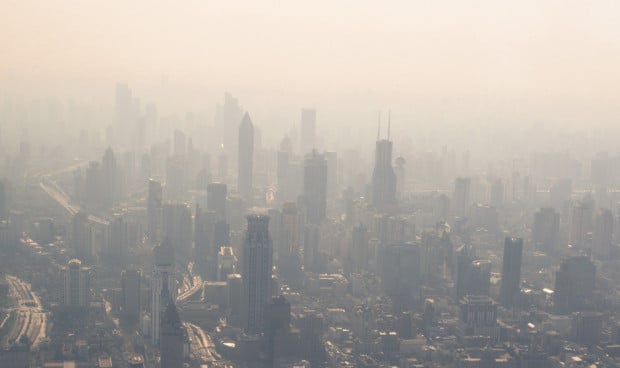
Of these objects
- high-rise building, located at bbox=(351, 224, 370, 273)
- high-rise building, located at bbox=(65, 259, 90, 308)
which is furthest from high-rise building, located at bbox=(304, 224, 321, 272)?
high-rise building, located at bbox=(65, 259, 90, 308)

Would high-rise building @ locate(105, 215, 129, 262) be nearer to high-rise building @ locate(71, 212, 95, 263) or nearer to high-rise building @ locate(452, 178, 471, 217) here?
high-rise building @ locate(71, 212, 95, 263)

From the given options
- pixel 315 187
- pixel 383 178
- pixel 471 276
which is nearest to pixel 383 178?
pixel 383 178

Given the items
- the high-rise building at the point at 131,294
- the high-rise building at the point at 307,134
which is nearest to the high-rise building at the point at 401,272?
the high-rise building at the point at 131,294

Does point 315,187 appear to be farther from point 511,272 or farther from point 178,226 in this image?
point 511,272

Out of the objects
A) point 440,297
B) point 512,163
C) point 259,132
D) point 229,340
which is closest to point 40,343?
point 229,340

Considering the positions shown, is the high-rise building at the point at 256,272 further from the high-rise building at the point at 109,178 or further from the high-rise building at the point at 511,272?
the high-rise building at the point at 109,178

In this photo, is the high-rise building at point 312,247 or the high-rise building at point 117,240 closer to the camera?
the high-rise building at point 117,240

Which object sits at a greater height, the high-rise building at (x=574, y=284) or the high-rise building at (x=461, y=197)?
the high-rise building at (x=461, y=197)
